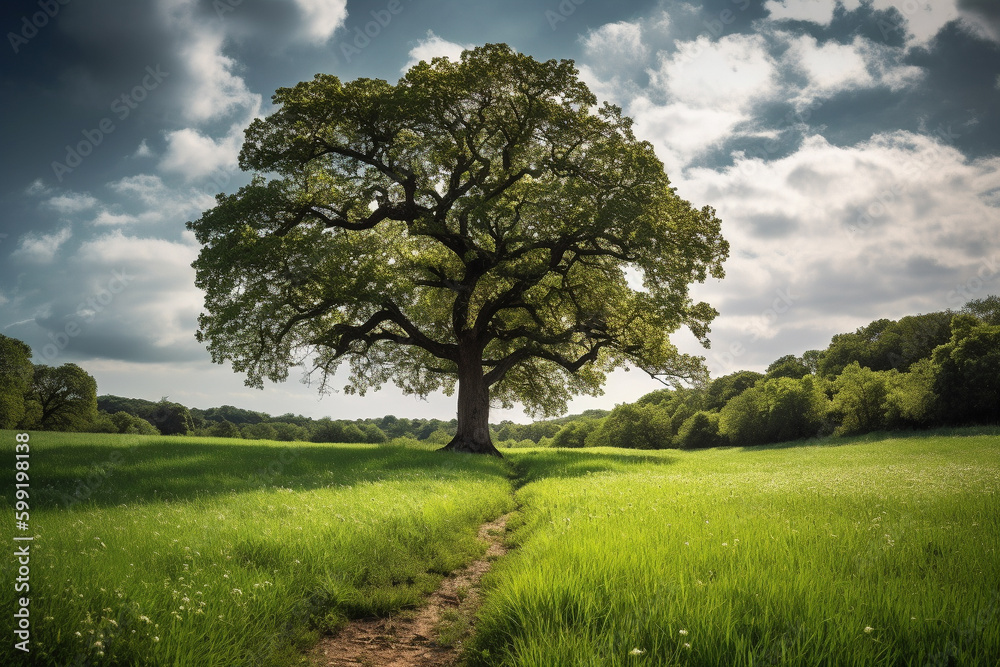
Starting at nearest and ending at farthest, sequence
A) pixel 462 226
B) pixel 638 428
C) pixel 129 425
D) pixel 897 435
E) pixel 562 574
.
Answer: pixel 562 574 → pixel 462 226 → pixel 897 435 → pixel 638 428 → pixel 129 425

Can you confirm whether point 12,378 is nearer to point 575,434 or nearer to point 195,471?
point 195,471

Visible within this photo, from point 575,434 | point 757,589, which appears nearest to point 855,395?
point 575,434

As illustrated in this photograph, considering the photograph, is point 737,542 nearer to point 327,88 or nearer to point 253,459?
point 253,459

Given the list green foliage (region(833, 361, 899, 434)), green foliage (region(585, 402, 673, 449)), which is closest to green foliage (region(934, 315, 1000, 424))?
green foliage (region(833, 361, 899, 434))

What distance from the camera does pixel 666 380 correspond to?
90.5ft

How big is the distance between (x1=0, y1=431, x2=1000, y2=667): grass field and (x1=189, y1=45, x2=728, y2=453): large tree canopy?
1339 cm

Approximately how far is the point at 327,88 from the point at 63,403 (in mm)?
67546

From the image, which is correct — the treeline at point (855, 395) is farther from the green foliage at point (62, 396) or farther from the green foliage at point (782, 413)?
the green foliage at point (62, 396)

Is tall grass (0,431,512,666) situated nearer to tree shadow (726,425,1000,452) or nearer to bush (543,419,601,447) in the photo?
tree shadow (726,425,1000,452)

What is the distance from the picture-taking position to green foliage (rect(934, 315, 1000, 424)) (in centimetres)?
3912

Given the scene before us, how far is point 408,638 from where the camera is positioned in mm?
5293

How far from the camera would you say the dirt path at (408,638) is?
4734mm

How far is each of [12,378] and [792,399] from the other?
312 ft

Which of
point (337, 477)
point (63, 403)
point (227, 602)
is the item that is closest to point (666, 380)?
point (337, 477)
